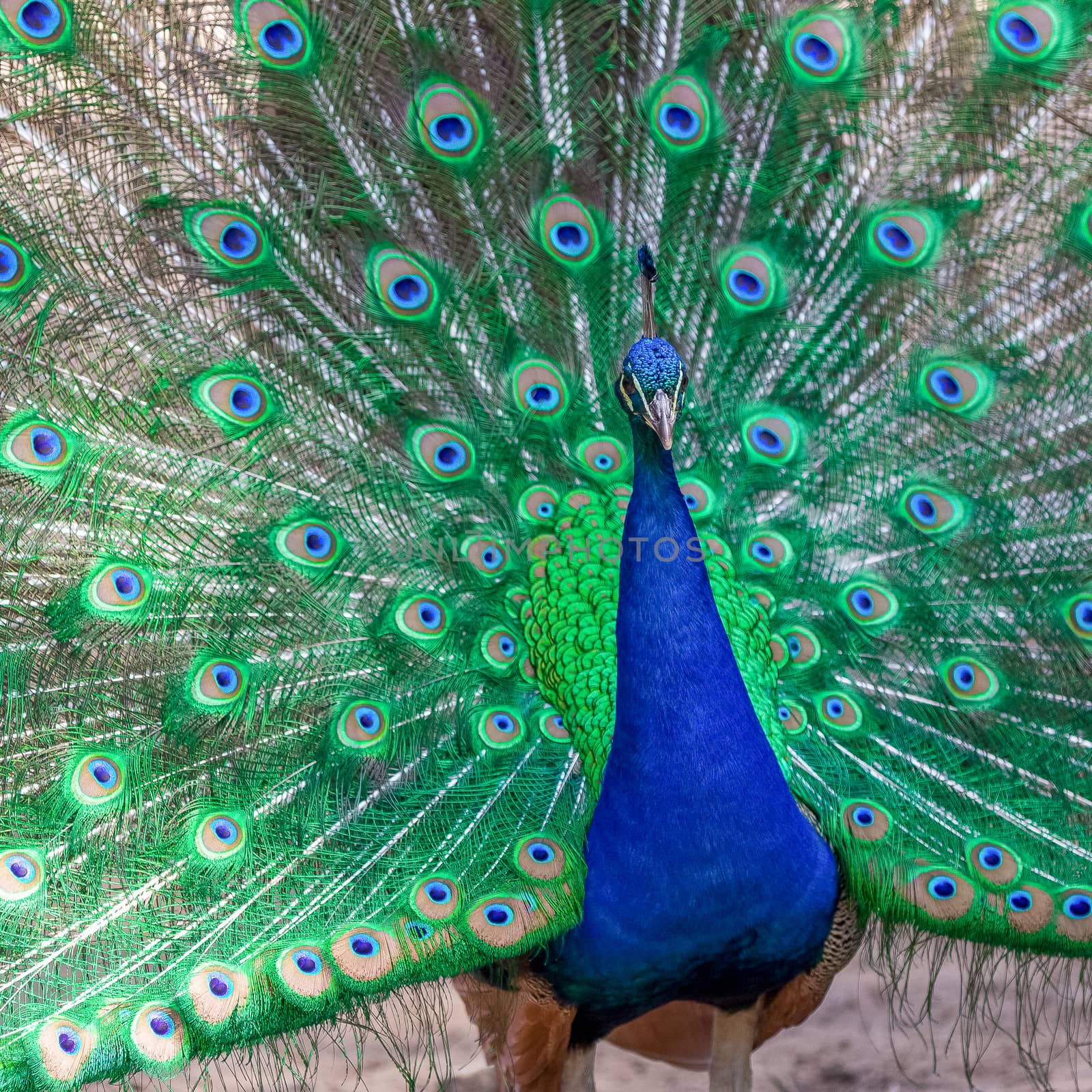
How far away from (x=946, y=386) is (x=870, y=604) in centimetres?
40

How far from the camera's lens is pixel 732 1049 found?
2.38m

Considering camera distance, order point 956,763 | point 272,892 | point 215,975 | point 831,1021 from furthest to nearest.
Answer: point 831,1021 < point 956,763 < point 272,892 < point 215,975

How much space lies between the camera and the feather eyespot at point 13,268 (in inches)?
84.0

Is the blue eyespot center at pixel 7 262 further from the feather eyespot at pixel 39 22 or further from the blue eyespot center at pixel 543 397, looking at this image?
the blue eyespot center at pixel 543 397

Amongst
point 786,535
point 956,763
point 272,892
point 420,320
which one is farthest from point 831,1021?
point 420,320

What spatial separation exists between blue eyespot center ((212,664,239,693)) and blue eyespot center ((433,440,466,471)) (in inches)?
20.2

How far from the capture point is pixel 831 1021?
10.6ft

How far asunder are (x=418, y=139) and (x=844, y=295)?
30.7 inches

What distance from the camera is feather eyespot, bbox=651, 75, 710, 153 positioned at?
219 cm

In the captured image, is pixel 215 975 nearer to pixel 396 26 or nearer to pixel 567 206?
pixel 567 206

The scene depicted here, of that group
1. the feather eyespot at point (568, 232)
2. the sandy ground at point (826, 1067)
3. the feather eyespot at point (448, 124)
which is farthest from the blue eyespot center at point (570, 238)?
the sandy ground at point (826, 1067)

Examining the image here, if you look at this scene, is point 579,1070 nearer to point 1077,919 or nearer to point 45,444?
point 1077,919

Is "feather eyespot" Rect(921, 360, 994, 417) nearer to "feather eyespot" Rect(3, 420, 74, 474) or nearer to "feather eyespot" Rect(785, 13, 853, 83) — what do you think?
"feather eyespot" Rect(785, 13, 853, 83)

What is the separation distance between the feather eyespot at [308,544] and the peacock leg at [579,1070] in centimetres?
95
